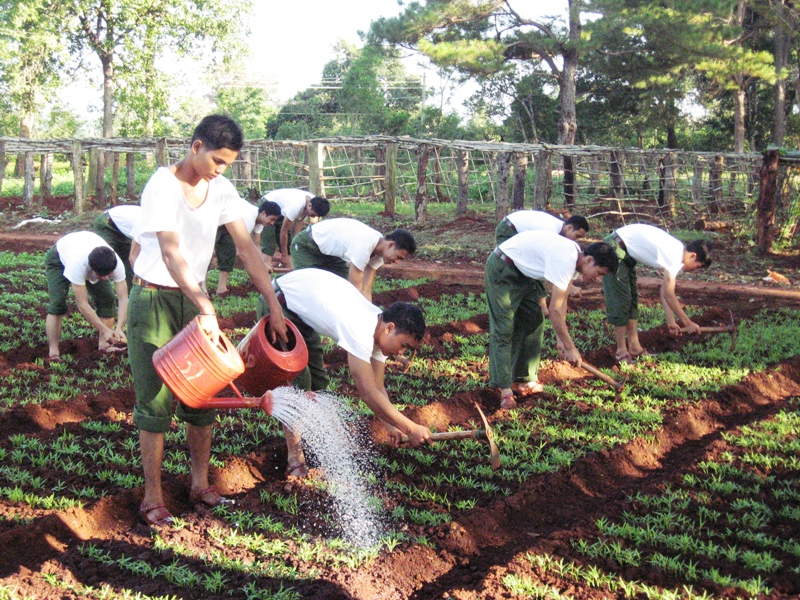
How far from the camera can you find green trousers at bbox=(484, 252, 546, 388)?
5594 mm

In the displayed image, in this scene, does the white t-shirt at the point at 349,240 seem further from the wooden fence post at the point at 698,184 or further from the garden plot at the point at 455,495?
the wooden fence post at the point at 698,184

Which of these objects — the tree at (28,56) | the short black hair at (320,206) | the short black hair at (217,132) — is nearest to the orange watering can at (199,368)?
the short black hair at (217,132)

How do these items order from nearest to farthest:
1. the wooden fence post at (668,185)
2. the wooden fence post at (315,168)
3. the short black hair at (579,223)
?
the short black hair at (579,223) < the wooden fence post at (315,168) < the wooden fence post at (668,185)

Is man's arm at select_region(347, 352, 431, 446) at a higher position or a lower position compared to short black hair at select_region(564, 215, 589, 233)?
lower

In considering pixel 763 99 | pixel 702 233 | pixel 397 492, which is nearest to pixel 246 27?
pixel 702 233

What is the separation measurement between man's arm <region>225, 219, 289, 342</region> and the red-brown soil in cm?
94

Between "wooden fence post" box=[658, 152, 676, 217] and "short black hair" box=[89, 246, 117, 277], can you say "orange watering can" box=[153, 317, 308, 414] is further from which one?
"wooden fence post" box=[658, 152, 676, 217]

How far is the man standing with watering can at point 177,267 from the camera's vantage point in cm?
330

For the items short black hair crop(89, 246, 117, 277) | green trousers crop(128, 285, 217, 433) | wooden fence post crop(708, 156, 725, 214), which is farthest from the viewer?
wooden fence post crop(708, 156, 725, 214)

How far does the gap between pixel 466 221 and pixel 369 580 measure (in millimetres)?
13053

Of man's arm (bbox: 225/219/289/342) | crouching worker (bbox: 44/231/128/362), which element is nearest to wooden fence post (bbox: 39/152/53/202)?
crouching worker (bbox: 44/231/128/362)

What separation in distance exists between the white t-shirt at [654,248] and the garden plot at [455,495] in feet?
2.90

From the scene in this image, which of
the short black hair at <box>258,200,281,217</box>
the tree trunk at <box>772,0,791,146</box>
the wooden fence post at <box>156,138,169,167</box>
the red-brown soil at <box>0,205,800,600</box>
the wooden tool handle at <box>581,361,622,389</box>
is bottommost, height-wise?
the red-brown soil at <box>0,205,800,600</box>

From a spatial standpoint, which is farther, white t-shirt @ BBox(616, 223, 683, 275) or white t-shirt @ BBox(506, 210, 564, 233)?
white t-shirt @ BBox(506, 210, 564, 233)
